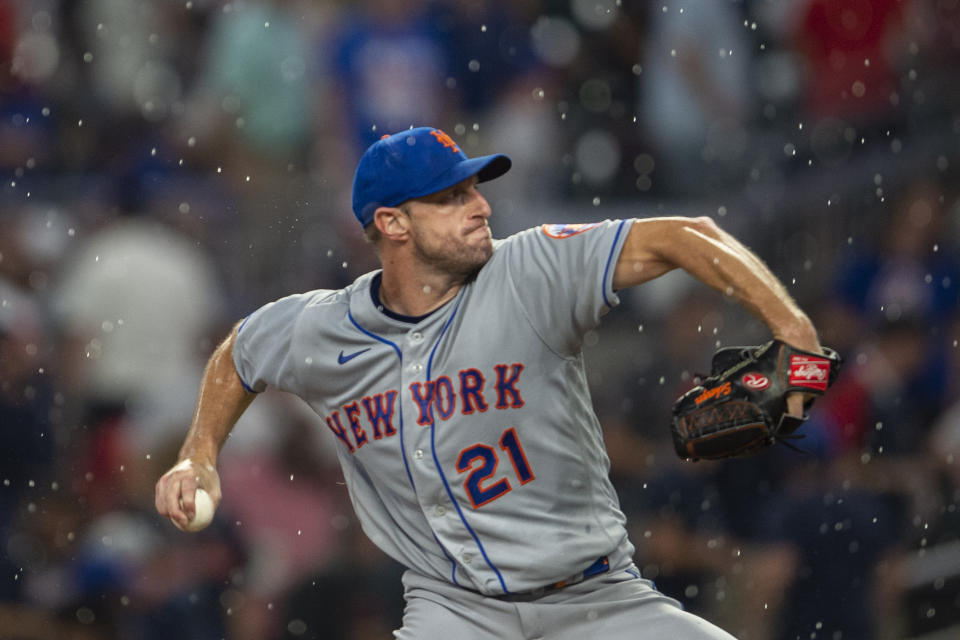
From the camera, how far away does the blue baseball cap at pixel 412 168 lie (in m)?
3.95

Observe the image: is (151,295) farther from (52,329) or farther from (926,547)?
(926,547)

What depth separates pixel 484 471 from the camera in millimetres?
3828

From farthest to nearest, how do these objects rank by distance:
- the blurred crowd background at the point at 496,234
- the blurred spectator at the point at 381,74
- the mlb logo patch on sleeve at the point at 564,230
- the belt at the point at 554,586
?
the blurred spectator at the point at 381,74 → the blurred crowd background at the point at 496,234 → the belt at the point at 554,586 → the mlb logo patch on sleeve at the point at 564,230

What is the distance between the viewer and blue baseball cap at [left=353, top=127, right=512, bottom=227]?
12.9ft

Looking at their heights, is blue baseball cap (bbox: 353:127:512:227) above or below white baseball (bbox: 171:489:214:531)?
above

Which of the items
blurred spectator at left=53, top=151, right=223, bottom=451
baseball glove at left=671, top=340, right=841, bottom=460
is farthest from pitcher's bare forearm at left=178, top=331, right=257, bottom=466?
blurred spectator at left=53, top=151, right=223, bottom=451

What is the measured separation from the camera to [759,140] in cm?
837

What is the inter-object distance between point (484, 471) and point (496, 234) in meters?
3.77

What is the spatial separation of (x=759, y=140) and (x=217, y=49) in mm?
3429

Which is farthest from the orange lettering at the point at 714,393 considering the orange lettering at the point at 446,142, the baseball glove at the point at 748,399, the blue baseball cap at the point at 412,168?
the orange lettering at the point at 446,142

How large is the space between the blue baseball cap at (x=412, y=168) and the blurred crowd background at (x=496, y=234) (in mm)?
2801

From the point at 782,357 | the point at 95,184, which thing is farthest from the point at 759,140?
the point at 782,357

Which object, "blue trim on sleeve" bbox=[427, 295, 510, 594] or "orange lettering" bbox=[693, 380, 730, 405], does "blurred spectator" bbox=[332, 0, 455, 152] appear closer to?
"blue trim on sleeve" bbox=[427, 295, 510, 594]

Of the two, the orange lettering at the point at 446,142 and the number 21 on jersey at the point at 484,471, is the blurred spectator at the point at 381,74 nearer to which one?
the orange lettering at the point at 446,142
